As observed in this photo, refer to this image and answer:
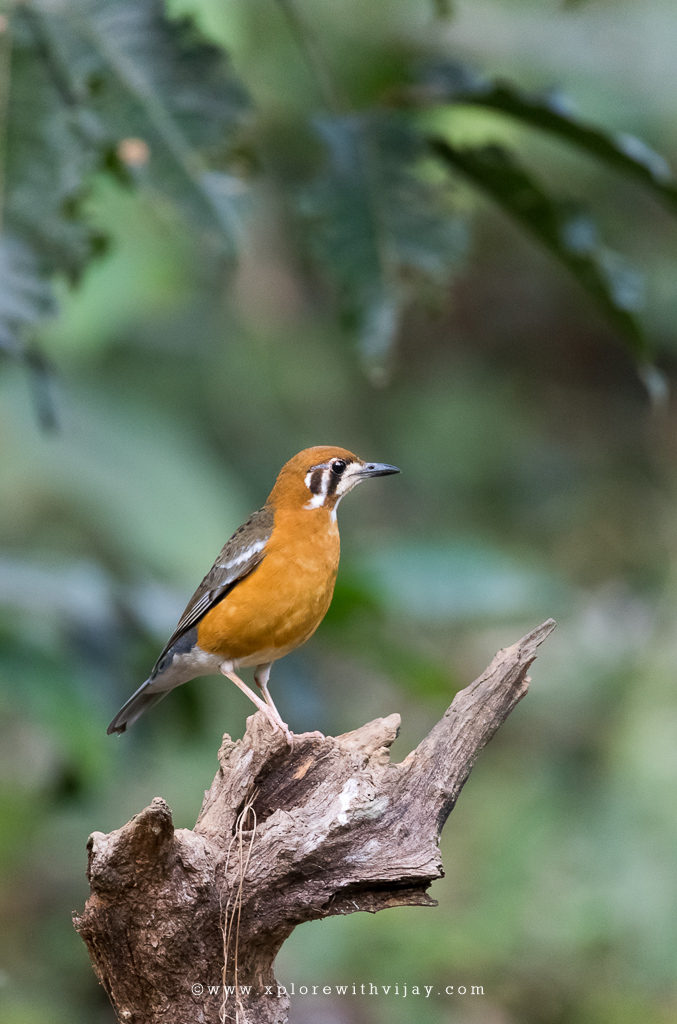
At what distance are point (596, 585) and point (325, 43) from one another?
20.8ft

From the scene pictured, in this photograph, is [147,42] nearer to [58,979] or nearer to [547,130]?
[547,130]

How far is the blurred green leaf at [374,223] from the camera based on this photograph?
15.6 feet

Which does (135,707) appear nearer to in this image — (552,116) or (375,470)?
(375,470)

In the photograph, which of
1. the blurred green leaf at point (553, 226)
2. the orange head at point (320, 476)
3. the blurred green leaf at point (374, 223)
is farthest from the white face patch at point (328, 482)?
the blurred green leaf at point (553, 226)

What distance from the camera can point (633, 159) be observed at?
4.68m

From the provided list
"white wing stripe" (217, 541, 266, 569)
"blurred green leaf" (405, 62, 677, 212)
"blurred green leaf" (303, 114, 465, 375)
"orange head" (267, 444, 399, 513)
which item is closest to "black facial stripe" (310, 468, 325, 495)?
"orange head" (267, 444, 399, 513)

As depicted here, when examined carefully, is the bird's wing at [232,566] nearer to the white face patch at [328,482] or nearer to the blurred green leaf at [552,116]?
the white face patch at [328,482]

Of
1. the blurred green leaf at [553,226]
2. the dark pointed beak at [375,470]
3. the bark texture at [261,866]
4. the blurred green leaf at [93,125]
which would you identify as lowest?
the bark texture at [261,866]

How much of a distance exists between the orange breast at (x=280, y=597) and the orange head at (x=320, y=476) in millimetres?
46

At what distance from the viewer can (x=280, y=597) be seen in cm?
408

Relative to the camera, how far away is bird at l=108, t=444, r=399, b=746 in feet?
13.4

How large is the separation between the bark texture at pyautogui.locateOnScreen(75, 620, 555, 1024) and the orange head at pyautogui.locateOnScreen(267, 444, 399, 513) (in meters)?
0.85

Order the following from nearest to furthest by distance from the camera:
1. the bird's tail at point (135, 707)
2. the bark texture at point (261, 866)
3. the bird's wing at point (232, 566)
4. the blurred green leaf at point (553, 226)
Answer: the bark texture at point (261, 866), the bird's wing at point (232, 566), the bird's tail at point (135, 707), the blurred green leaf at point (553, 226)

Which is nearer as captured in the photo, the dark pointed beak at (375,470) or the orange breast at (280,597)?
the dark pointed beak at (375,470)
